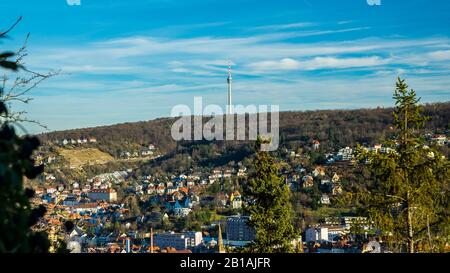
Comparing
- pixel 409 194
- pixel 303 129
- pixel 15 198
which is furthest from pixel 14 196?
pixel 303 129

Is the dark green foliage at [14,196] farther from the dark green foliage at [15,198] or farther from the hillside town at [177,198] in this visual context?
the hillside town at [177,198]

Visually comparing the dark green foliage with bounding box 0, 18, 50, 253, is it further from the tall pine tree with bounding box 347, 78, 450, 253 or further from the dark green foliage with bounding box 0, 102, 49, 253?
the tall pine tree with bounding box 347, 78, 450, 253

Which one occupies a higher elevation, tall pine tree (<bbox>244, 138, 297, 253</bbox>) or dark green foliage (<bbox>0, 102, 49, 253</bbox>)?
dark green foliage (<bbox>0, 102, 49, 253</bbox>)

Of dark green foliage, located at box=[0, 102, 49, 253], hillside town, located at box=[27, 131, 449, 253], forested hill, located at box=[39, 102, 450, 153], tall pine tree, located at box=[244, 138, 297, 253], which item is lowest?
hillside town, located at box=[27, 131, 449, 253]

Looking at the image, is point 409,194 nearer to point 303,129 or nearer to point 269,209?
point 269,209

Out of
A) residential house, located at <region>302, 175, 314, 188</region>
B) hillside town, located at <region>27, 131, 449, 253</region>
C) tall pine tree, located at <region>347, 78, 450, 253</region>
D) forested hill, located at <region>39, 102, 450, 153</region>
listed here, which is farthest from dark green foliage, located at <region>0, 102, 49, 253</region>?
forested hill, located at <region>39, 102, 450, 153</region>

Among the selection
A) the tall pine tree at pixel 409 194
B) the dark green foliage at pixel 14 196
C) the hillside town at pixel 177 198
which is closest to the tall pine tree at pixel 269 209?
→ the tall pine tree at pixel 409 194
